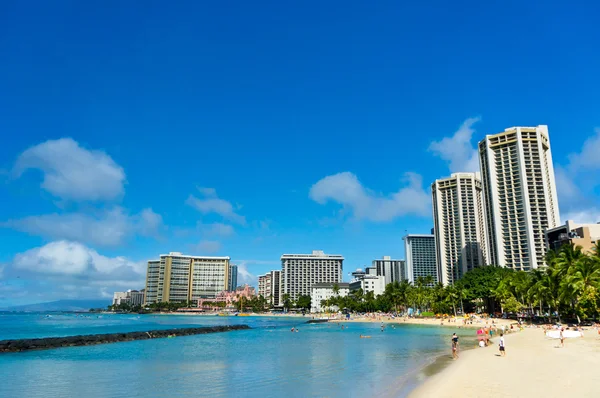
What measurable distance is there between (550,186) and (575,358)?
139921mm

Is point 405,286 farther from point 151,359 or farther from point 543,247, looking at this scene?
point 151,359

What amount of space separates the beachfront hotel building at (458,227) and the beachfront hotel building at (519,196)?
Answer: 25.6 metres

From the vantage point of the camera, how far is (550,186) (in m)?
150

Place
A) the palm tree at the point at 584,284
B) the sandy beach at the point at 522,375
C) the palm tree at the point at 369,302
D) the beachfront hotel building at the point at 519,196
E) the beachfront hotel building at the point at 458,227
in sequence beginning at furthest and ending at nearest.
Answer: the beachfront hotel building at the point at 458,227 → the palm tree at the point at 369,302 → the beachfront hotel building at the point at 519,196 → the palm tree at the point at 584,284 → the sandy beach at the point at 522,375

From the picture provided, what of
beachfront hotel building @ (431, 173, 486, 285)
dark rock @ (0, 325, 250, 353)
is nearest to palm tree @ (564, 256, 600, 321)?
dark rock @ (0, 325, 250, 353)

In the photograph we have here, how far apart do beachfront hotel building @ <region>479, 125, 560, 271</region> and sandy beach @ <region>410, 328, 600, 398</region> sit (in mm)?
118713

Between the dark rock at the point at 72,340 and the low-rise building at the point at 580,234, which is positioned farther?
the low-rise building at the point at 580,234

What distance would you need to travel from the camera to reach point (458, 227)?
189 meters

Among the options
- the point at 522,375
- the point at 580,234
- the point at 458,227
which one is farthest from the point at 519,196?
the point at 522,375

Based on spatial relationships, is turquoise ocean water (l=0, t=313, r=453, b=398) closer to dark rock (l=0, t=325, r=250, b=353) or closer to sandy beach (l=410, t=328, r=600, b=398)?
sandy beach (l=410, t=328, r=600, b=398)

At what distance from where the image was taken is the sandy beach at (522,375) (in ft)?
65.4

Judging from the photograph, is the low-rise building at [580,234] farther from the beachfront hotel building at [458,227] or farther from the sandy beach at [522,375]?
the sandy beach at [522,375]

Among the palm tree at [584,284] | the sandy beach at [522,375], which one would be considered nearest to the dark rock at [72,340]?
the sandy beach at [522,375]

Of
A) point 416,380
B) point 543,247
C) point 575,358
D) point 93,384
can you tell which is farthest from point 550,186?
point 93,384
